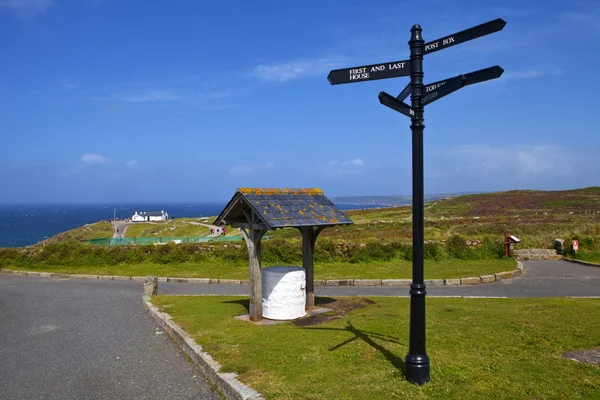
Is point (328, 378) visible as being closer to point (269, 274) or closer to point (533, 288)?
point (269, 274)

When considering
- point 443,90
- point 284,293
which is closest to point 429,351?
point 284,293

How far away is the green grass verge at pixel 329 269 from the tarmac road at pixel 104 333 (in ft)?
4.89

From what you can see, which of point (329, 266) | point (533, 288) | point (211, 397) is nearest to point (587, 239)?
point (533, 288)

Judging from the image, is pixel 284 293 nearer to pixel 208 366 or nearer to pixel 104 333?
pixel 208 366

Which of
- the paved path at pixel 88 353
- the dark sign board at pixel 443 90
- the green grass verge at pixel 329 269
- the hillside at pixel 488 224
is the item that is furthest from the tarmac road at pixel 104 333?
the hillside at pixel 488 224

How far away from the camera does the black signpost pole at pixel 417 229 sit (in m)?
Answer: 6.16

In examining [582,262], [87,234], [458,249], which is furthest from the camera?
[87,234]

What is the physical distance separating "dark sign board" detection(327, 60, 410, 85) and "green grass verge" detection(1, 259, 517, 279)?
12722 millimetres

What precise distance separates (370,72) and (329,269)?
597 inches

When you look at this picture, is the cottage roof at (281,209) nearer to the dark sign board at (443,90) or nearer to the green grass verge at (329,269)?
the dark sign board at (443,90)

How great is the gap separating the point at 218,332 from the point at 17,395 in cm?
366

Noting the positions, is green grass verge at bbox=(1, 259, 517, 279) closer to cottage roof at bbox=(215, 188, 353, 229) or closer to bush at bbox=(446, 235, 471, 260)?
bush at bbox=(446, 235, 471, 260)

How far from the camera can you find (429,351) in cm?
770

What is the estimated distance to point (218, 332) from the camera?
9844 mm
